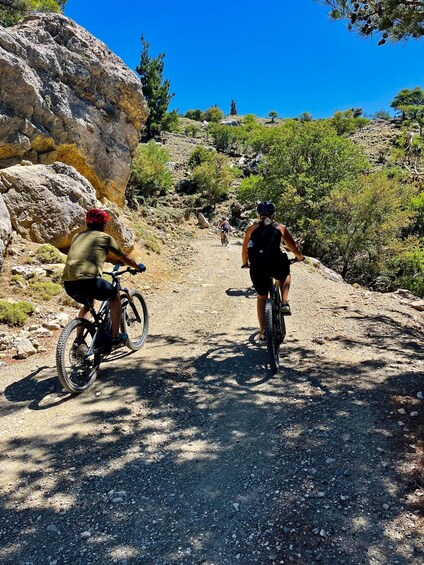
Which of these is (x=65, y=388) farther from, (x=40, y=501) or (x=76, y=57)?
(x=76, y=57)

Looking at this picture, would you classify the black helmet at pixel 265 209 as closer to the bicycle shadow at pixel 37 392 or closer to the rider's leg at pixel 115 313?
the rider's leg at pixel 115 313

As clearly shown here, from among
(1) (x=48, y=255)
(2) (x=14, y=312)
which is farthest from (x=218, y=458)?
(1) (x=48, y=255)

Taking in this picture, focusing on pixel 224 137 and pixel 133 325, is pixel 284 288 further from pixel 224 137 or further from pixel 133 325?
pixel 224 137

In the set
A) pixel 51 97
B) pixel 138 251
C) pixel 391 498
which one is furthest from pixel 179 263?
pixel 391 498

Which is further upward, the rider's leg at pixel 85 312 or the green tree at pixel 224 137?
the green tree at pixel 224 137

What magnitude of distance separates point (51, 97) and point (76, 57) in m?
2.29

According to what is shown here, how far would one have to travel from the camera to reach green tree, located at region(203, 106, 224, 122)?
112 m

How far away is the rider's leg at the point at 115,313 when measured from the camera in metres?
5.00

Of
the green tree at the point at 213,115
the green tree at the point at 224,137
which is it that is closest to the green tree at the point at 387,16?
the green tree at the point at 224,137

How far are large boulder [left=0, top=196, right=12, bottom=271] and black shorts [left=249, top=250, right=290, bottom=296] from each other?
20.3ft

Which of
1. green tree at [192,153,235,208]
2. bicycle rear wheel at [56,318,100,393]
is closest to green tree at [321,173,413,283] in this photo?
bicycle rear wheel at [56,318,100,393]

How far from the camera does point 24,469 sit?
3154 mm

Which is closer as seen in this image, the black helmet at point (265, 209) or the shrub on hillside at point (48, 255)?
the black helmet at point (265, 209)

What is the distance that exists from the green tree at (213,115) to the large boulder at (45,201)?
109606mm
